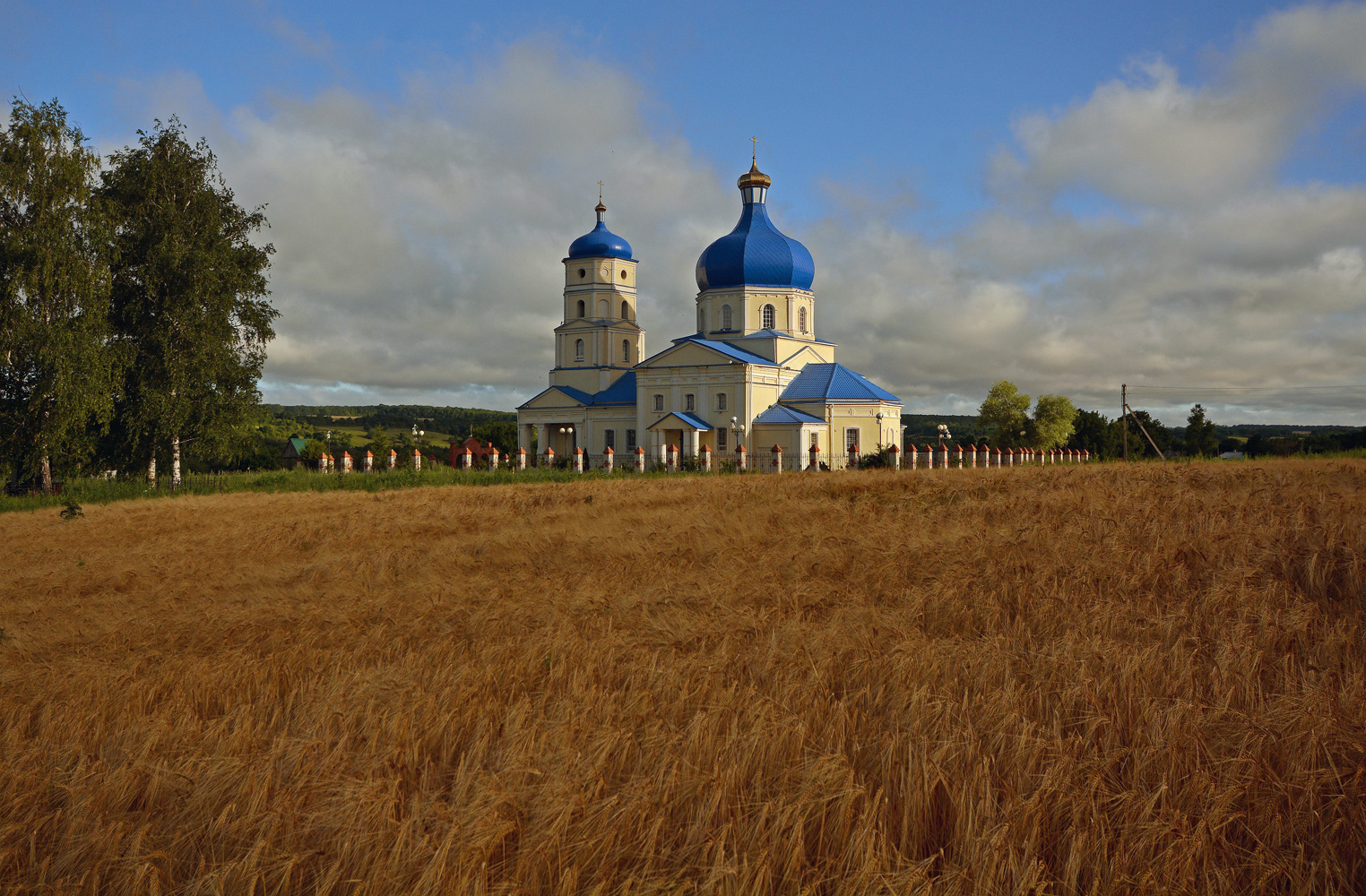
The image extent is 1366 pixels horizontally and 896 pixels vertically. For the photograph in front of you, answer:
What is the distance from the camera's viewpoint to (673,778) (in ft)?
11.3

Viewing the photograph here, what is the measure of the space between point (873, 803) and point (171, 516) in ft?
61.5

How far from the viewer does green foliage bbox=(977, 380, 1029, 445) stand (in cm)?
7975

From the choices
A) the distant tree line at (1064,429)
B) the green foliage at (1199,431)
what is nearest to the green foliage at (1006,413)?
the distant tree line at (1064,429)

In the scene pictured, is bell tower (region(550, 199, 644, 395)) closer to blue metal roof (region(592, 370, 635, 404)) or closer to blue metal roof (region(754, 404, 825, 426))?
blue metal roof (region(592, 370, 635, 404))

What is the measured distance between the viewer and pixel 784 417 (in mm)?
46875

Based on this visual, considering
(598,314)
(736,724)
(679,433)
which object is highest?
(598,314)

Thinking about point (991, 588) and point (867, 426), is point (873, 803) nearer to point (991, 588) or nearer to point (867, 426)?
point (991, 588)

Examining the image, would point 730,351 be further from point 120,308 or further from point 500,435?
point 500,435

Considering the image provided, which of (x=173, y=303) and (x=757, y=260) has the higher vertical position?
(x=757, y=260)

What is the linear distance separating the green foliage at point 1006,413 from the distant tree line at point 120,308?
6420cm

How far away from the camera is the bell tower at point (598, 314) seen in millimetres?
54812

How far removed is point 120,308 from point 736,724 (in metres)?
31.2

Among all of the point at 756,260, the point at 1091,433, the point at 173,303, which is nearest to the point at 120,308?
the point at 173,303

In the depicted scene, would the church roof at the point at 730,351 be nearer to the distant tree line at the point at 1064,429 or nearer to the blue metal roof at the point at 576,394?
the blue metal roof at the point at 576,394
